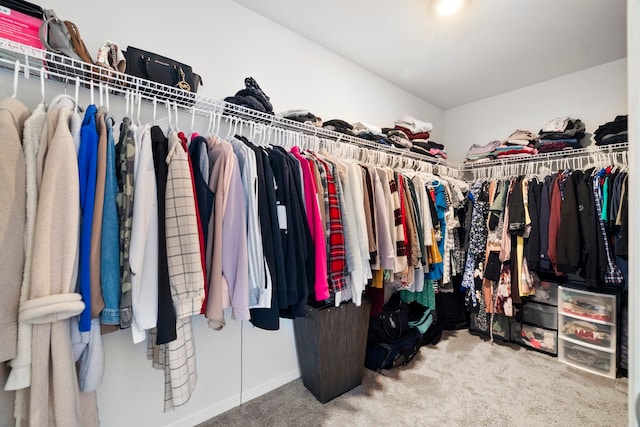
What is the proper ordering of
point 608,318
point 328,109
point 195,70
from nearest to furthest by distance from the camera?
point 195,70 → point 608,318 → point 328,109

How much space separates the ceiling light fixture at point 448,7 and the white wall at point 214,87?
838 mm

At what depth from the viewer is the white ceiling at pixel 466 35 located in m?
1.76

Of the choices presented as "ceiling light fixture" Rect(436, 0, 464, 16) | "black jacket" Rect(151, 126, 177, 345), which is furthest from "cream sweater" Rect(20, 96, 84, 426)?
"ceiling light fixture" Rect(436, 0, 464, 16)

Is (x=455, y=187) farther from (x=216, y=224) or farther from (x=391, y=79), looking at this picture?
(x=216, y=224)

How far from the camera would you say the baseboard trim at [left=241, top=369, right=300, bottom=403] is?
1739 mm

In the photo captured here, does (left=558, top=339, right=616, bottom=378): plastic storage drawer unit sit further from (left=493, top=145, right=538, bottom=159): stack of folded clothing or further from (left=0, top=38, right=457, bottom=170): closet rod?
(left=0, top=38, right=457, bottom=170): closet rod

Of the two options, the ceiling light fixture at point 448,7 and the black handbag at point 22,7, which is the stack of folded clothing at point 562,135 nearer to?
the ceiling light fixture at point 448,7

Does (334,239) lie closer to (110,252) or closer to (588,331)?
(110,252)

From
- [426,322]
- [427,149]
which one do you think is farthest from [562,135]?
[426,322]

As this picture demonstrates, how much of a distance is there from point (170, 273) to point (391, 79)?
8.84 feet

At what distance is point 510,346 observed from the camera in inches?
97.1

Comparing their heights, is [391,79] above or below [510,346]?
above

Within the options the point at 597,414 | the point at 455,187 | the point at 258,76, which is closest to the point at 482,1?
the point at 455,187

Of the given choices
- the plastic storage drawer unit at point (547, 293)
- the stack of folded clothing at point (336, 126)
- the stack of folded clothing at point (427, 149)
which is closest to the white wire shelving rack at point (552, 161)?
the stack of folded clothing at point (427, 149)
